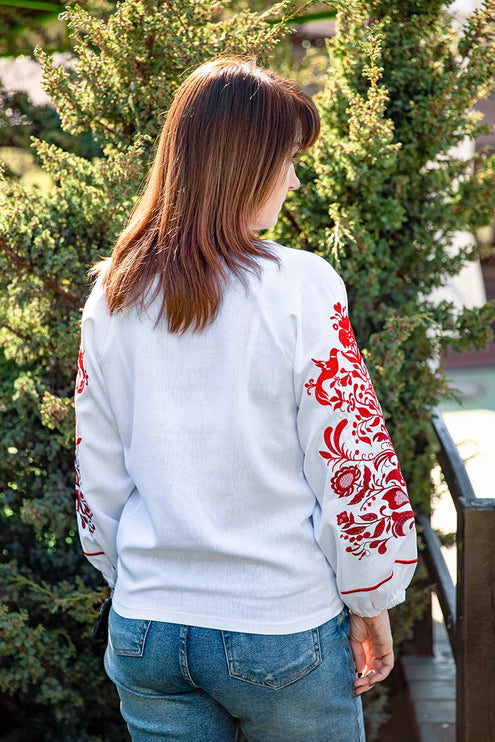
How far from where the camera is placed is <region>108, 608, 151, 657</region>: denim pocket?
1336 millimetres

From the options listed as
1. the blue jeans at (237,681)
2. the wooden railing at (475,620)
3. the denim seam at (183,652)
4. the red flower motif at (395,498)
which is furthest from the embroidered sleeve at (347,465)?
the wooden railing at (475,620)

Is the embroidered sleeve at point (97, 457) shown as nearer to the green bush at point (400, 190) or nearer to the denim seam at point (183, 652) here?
the denim seam at point (183, 652)

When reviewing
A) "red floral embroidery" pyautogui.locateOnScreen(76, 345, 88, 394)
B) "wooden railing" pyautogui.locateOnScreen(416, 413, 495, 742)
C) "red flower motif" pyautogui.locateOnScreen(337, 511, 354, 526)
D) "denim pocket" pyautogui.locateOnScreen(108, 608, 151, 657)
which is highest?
"red floral embroidery" pyautogui.locateOnScreen(76, 345, 88, 394)

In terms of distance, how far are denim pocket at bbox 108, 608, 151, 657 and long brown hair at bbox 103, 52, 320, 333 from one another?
49 centimetres

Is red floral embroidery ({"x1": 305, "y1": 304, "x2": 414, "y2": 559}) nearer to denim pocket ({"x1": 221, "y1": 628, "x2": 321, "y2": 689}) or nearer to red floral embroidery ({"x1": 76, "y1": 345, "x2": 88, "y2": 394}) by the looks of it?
denim pocket ({"x1": 221, "y1": 628, "x2": 321, "y2": 689})

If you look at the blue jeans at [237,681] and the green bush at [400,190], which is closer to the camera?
the blue jeans at [237,681]

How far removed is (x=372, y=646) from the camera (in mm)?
1401

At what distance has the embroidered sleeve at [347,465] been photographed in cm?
127

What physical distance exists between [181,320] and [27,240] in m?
0.98

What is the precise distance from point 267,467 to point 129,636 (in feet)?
1.20

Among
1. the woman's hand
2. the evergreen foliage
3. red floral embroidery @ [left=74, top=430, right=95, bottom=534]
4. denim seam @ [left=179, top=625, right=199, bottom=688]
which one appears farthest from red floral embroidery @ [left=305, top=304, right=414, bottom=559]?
the evergreen foliage

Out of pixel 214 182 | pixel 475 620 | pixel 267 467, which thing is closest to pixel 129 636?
pixel 267 467

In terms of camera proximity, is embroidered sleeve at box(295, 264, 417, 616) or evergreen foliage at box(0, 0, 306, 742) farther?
evergreen foliage at box(0, 0, 306, 742)

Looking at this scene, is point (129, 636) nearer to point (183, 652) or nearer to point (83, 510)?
point (183, 652)
